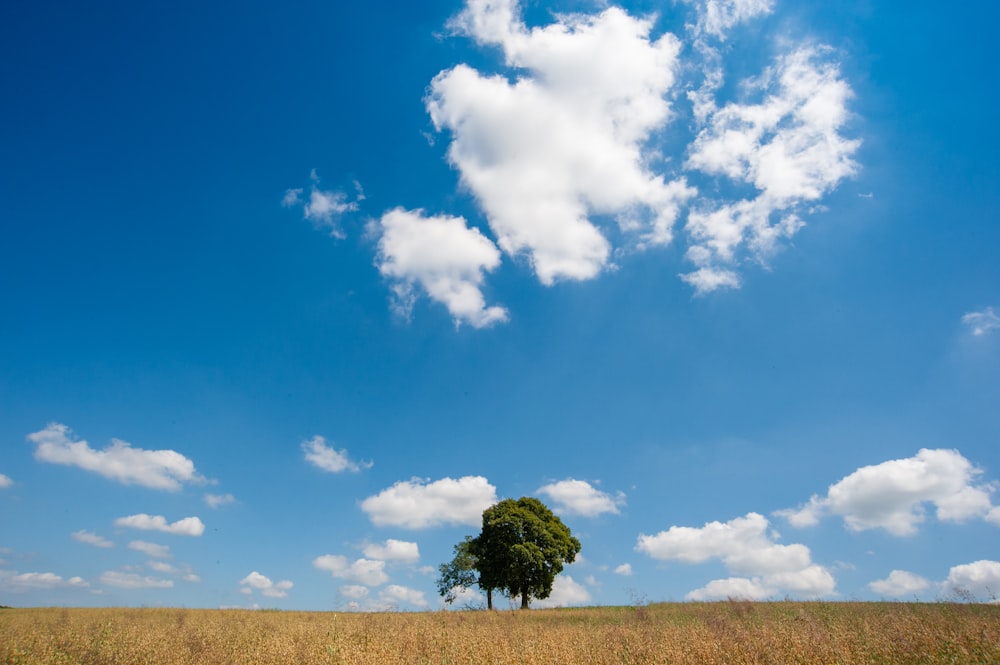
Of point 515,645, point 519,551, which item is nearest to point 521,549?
point 519,551

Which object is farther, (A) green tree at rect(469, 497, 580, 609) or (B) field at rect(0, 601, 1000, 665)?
(A) green tree at rect(469, 497, 580, 609)

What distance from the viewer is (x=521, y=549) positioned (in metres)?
37.1

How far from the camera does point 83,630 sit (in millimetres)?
15289

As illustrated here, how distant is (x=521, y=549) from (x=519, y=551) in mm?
254

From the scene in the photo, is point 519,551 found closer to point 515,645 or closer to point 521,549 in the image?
point 521,549

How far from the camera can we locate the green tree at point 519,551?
124 ft

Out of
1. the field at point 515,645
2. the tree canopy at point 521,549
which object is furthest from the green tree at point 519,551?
the field at point 515,645

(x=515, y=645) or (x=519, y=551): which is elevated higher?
(x=519, y=551)

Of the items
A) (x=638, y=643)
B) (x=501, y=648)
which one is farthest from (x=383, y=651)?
(x=638, y=643)

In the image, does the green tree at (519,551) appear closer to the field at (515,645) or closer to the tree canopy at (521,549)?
the tree canopy at (521,549)

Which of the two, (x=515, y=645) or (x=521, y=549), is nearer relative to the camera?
(x=515, y=645)

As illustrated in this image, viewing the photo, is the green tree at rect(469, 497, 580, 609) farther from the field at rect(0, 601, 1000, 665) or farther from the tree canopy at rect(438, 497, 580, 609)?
the field at rect(0, 601, 1000, 665)

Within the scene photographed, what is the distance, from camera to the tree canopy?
38.0m

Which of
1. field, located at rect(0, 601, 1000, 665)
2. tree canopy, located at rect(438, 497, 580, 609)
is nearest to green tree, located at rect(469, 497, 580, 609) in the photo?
tree canopy, located at rect(438, 497, 580, 609)
